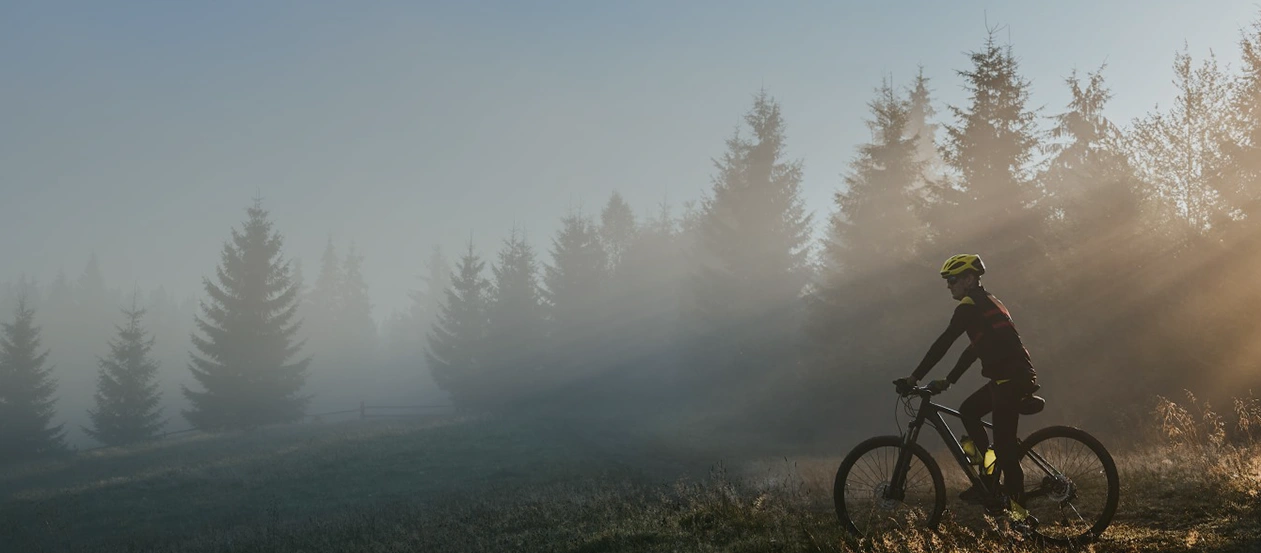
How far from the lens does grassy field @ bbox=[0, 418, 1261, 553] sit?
5977mm

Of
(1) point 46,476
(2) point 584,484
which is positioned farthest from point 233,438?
(2) point 584,484

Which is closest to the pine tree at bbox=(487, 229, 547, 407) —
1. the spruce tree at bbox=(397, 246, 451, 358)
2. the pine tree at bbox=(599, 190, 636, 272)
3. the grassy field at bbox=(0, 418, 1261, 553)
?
the pine tree at bbox=(599, 190, 636, 272)

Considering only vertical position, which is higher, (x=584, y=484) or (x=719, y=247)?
(x=719, y=247)

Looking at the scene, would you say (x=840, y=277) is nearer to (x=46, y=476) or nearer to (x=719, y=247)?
(x=719, y=247)

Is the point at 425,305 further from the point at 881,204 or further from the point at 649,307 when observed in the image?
the point at 881,204

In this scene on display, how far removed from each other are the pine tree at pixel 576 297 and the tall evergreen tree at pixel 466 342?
16.2ft

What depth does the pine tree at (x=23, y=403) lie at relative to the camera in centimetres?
3747

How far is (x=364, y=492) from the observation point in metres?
17.8

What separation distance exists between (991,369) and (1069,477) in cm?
136

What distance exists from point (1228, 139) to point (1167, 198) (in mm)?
2029

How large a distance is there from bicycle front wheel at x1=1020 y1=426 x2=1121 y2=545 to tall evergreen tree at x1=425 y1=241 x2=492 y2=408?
122 ft

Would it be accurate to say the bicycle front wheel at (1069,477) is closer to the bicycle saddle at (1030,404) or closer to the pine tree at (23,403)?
the bicycle saddle at (1030,404)

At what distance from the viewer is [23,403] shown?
128ft

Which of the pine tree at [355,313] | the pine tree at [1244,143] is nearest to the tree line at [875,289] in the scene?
the pine tree at [1244,143]
